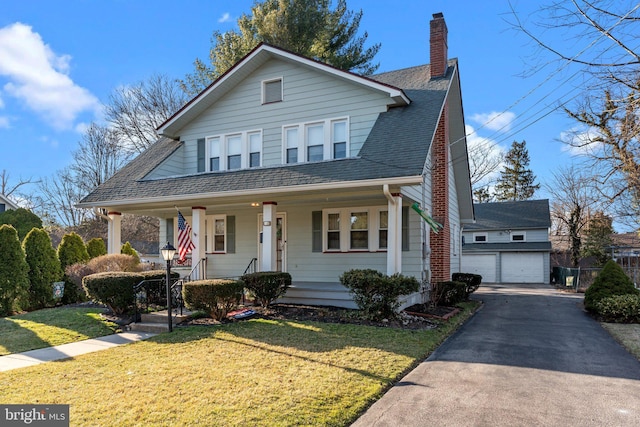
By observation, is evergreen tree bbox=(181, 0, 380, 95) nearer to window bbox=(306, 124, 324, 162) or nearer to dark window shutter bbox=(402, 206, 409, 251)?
window bbox=(306, 124, 324, 162)

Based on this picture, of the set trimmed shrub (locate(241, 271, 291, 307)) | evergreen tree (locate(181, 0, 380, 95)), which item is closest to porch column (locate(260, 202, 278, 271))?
trimmed shrub (locate(241, 271, 291, 307))

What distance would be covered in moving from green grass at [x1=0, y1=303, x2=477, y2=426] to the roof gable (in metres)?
6.64

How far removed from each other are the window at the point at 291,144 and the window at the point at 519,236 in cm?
2147

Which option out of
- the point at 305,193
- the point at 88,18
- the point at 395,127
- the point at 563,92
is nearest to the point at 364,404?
the point at 563,92

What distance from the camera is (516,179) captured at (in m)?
46.9

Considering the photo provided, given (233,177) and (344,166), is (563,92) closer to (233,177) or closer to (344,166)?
(344,166)

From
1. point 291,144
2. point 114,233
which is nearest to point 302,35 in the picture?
point 291,144

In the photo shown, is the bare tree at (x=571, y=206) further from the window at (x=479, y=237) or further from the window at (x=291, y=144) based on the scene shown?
the window at (x=291, y=144)

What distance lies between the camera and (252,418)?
171 inches

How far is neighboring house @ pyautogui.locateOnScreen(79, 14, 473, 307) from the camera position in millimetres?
11102

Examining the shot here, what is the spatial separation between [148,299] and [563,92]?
9.63 meters

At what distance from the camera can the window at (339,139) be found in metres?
12.5

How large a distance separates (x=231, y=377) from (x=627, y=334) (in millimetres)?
8437

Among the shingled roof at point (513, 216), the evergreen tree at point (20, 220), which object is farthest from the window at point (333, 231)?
the shingled roof at point (513, 216)
